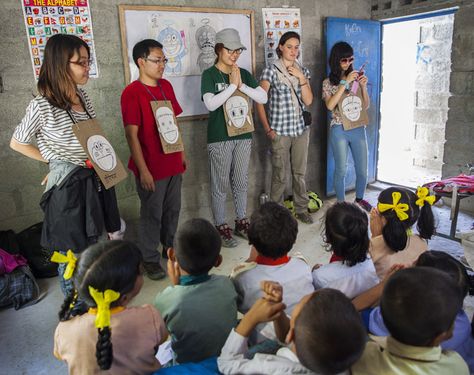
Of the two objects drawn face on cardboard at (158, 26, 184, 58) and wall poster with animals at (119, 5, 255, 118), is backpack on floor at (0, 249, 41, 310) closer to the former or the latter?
wall poster with animals at (119, 5, 255, 118)

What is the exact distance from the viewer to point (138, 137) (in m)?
2.59

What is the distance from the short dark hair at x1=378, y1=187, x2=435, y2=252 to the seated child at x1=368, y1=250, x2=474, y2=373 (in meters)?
0.36

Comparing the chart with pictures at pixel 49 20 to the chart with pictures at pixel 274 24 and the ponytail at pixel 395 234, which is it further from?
the ponytail at pixel 395 234

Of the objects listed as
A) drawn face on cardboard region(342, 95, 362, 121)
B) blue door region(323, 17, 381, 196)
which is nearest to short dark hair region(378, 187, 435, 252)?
drawn face on cardboard region(342, 95, 362, 121)

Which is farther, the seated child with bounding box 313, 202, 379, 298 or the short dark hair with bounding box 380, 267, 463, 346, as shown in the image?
the seated child with bounding box 313, 202, 379, 298

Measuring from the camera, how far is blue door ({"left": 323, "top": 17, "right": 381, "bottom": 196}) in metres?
3.85

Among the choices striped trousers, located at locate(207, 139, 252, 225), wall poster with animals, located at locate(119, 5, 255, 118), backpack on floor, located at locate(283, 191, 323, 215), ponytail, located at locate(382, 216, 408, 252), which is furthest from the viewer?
backpack on floor, located at locate(283, 191, 323, 215)

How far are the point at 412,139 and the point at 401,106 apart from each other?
0.61m

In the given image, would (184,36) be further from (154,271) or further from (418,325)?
(418,325)

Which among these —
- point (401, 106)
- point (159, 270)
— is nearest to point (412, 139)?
point (401, 106)

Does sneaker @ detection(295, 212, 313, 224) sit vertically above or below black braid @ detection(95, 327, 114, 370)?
below

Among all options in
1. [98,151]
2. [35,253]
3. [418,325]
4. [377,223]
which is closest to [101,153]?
[98,151]

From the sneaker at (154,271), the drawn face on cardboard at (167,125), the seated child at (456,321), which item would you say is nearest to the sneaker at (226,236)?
the sneaker at (154,271)

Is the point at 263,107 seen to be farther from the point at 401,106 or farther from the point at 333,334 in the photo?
the point at 401,106
